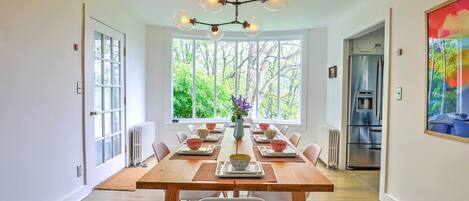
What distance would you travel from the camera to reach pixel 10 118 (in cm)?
228

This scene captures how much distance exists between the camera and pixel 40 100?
2658mm

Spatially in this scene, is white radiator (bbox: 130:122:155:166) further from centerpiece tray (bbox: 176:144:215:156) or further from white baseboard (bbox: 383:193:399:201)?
white baseboard (bbox: 383:193:399:201)

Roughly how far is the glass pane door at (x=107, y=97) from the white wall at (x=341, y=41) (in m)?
3.20

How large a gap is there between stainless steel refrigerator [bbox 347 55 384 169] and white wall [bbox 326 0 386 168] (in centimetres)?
12

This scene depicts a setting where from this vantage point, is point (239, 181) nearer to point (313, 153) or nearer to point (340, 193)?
point (313, 153)

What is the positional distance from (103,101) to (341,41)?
3.44 metres

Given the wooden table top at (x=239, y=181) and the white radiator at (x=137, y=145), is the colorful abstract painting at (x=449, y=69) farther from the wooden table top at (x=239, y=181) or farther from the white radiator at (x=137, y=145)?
the white radiator at (x=137, y=145)

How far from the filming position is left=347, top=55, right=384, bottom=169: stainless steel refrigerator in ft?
15.3

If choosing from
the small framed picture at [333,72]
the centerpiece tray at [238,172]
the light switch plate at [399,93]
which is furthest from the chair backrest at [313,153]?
the small framed picture at [333,72]

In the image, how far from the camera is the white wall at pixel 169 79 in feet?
18.4

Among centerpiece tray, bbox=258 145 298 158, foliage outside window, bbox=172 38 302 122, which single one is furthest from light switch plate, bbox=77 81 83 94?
foliage outside window, bbox=172 38 302 122

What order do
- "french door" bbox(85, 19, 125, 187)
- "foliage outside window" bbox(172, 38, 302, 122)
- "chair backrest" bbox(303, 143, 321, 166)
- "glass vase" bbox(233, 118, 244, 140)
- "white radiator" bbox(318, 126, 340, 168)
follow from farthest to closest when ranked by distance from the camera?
"foliage outside window" bbox(172, 38, 302, 122)
"white radiator" bbox(318, 126, 340, 168)
"french door" bbox(85, 19, 125, 187)
"glass vase" bbox(233, 118, 244, 140)
"chair backrest" bbox(303, 143, 321, 166)

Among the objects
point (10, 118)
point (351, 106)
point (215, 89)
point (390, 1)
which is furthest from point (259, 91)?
point (10, 118)

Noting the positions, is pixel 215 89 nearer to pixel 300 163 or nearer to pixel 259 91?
pixel 259 91
